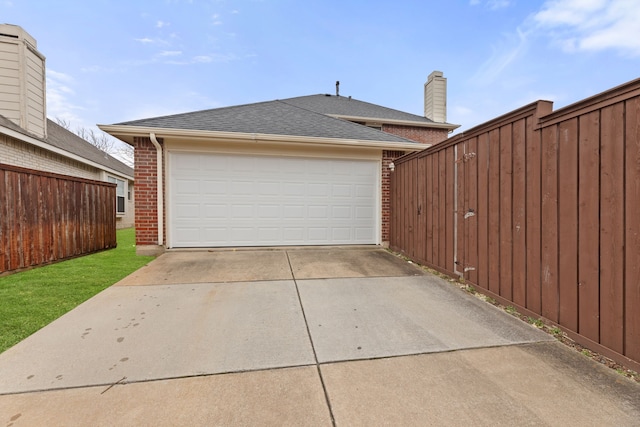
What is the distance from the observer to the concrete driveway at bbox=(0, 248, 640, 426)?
1.66m

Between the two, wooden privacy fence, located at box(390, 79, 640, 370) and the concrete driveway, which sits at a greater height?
wooden privacy fence, located at box(390, 79, 640, 370)

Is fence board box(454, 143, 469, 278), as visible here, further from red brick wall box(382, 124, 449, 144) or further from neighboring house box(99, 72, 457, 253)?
red brick wall box(382, 124, 449, 144)

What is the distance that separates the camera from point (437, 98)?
13.8 m

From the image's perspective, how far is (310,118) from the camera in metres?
8.15

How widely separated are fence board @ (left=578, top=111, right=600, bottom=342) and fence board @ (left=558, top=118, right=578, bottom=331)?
5cm

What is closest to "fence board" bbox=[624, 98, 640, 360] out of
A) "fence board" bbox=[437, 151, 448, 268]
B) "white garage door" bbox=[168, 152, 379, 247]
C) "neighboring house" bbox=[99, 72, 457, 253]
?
"fence board" bbox=[437, 151, 448, 268]

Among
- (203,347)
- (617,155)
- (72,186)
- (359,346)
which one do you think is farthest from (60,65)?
(617,155)

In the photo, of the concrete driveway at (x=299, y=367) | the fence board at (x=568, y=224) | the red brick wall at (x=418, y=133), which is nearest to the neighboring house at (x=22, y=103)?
the concrete driveway at (x=299, y=367)

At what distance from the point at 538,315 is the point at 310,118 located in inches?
274

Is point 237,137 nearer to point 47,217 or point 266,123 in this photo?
point 266,123

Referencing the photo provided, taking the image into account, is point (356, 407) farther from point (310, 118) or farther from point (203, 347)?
point (310, 118)

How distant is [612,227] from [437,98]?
43.9 ft

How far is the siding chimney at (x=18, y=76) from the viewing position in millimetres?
7441

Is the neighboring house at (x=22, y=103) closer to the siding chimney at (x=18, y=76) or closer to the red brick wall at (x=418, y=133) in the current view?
the siding chimney at (x=18, y=76)
